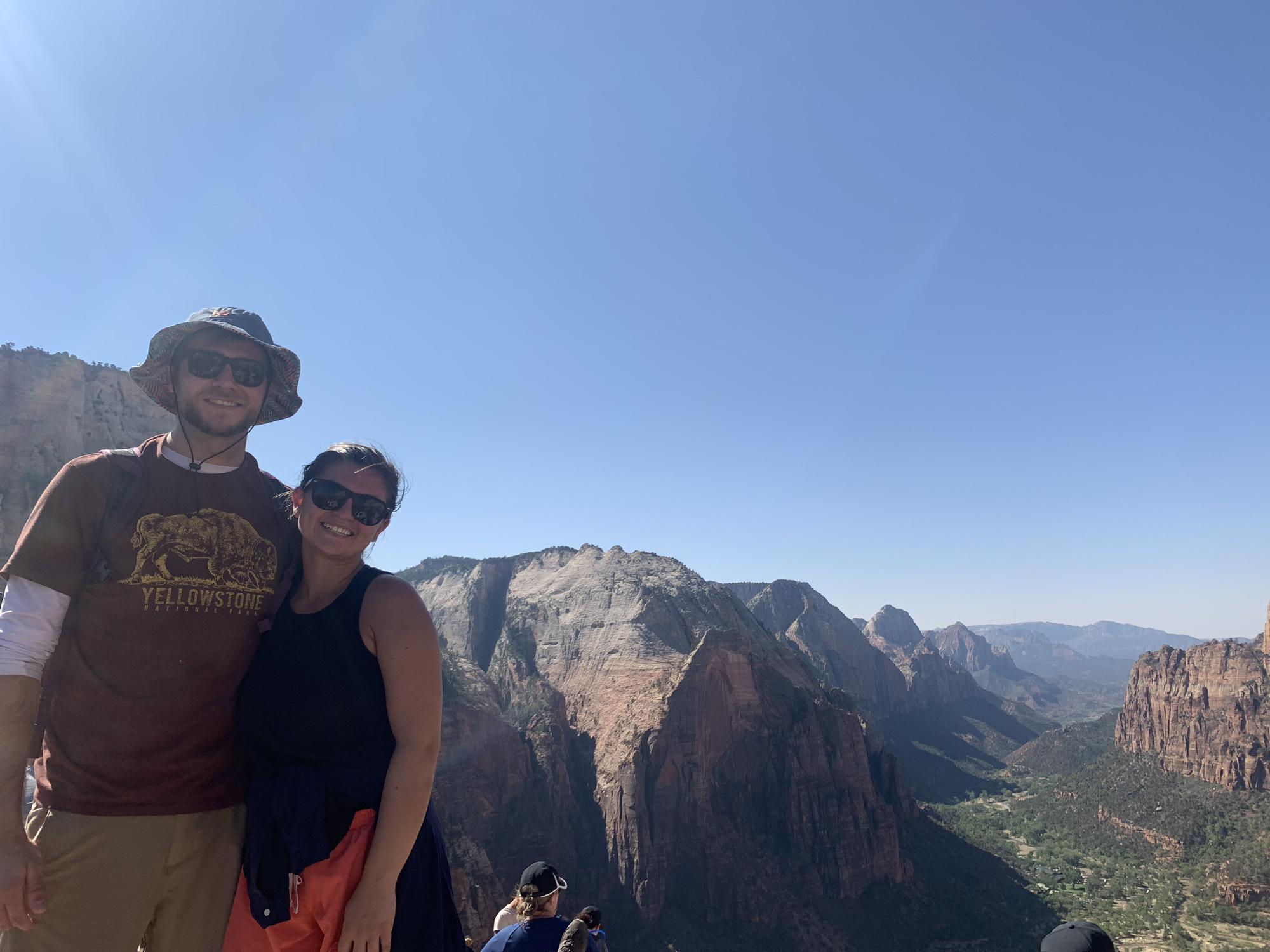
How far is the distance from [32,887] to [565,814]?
4102cm

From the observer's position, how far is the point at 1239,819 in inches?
2571

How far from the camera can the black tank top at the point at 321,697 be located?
3240mm

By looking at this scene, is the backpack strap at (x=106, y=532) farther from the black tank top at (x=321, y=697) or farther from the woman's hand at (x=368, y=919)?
the woman's hand at (x=368, y=919)

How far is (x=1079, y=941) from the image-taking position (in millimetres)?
4883

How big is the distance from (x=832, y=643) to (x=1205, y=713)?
178 feet

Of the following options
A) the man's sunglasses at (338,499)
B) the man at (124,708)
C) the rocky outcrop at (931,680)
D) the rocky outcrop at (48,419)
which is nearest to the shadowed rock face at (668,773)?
the rocky outcrop at (48,419)

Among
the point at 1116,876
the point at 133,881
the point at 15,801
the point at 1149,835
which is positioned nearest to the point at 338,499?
the point at 15,801

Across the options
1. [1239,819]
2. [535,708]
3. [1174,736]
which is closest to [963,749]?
[1174,736]

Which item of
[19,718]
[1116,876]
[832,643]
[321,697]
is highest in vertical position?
[321,697]

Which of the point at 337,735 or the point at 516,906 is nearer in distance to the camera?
the point at 337,735

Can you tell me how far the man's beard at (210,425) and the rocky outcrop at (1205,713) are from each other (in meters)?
97.8

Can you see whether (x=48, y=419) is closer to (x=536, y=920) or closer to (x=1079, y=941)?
(x=536, y=920)

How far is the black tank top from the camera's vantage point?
10.6 feet

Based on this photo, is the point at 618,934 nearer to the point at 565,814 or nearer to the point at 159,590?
the point at 565,814
